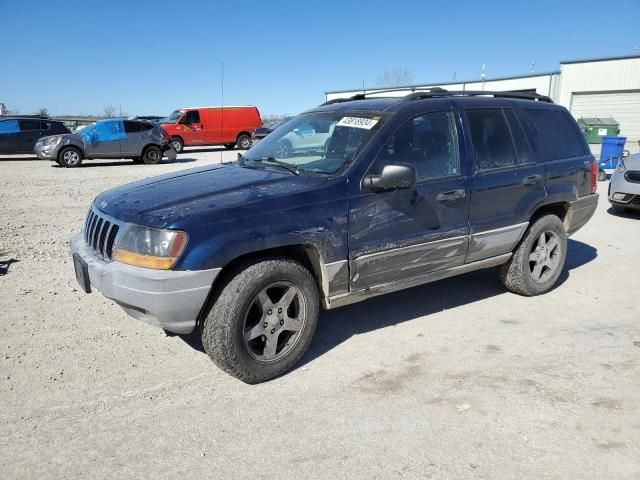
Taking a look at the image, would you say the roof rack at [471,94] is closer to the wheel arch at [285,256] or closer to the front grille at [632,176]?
the wheel arch at [285,256]

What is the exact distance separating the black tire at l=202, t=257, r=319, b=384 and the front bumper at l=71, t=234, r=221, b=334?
149 millimetres

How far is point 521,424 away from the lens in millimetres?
2875

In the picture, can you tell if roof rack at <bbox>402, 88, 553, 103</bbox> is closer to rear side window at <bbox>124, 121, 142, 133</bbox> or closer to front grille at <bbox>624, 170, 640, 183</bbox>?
front grille at <bbox>624, 170, 640, 183</bbox>

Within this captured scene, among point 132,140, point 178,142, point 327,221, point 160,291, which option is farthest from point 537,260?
point 178,142

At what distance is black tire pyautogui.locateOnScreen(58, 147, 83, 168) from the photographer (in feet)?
53.6

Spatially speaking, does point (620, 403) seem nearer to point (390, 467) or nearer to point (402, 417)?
point (402, 417)

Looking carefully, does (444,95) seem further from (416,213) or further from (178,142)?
(178,142)

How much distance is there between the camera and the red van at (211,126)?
74.9ft

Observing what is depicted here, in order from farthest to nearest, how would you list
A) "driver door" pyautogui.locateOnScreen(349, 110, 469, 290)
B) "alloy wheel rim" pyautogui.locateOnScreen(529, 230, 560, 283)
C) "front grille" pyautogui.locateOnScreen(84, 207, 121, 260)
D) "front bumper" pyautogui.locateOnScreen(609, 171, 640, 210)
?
"front bumper" pyautogui.locateOnScreen(609, 171, 640, 210), "alloy wheel rim" pyautogui.locateOnScreen(529, 230, 560, 283), "driver door" pyautogui.locateOnScreen(349, 110, 469, 290), "front grille" pyautogui.locateOnScreen(84, 207, 121, 260)

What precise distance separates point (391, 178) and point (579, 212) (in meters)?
2.85

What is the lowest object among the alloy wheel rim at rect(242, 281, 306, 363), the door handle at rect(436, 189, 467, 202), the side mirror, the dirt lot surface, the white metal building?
the dirt lot surface

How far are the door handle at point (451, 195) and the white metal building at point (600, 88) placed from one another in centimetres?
2625

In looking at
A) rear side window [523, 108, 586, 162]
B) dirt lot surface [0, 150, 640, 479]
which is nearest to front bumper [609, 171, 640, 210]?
rear side window [523, 108, 586, 162]

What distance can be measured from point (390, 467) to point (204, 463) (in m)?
0.94
